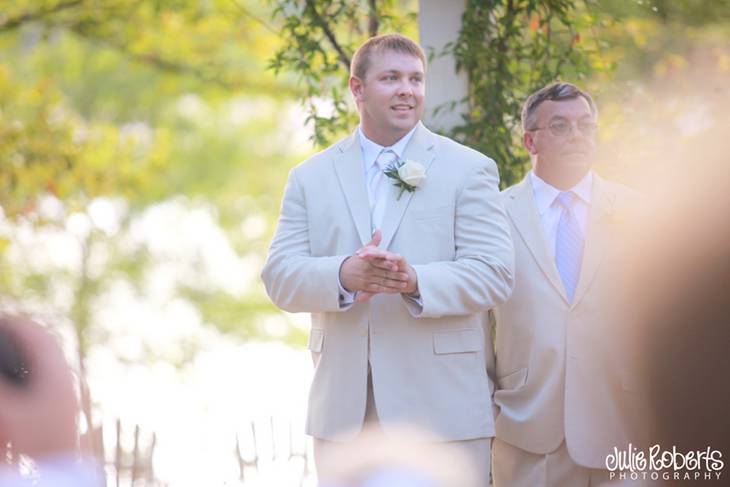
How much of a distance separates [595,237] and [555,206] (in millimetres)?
206

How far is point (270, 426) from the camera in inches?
208

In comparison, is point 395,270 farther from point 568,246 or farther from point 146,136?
point 146,136

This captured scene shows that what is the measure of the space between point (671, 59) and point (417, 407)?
5.61 m

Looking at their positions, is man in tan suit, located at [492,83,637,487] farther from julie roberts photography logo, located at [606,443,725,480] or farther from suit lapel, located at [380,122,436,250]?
julie roberts photography logo, located at [606,443,725,480]

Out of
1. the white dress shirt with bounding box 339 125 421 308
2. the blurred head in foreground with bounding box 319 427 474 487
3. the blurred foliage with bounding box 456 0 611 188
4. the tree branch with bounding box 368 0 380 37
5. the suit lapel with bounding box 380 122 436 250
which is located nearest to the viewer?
the blurred head in foreground with bounding box 319 427 474 487

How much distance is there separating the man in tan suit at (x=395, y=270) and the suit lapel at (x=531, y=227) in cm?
32

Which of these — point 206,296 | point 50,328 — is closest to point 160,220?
point 206,296

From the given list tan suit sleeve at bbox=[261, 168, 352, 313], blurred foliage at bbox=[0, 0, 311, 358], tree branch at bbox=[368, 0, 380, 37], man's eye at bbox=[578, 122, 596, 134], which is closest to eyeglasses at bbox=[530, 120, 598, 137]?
man's eye at bbox=[578, 122, 596, 134]

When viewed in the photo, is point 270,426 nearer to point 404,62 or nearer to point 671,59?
point 404,62

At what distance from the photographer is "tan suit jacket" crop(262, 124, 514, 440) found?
348 cm

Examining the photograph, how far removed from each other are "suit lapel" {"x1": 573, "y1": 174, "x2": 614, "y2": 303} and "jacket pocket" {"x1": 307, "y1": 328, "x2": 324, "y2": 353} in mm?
→ 879

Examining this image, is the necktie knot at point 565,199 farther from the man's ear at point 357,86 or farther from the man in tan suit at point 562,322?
the man's ear at point 357,86

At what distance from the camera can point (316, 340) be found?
12.0 ft

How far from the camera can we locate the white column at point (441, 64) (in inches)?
208
